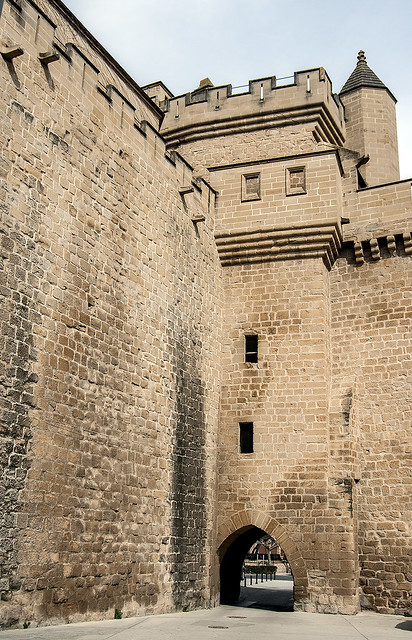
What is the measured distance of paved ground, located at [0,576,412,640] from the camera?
23.1ft

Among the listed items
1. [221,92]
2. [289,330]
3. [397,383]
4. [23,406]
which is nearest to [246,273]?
[289,330]

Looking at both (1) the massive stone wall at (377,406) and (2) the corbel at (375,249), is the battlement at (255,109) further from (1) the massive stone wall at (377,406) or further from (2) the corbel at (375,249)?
(1) the massive stone wall at (377,406)

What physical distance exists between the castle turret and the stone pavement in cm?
991

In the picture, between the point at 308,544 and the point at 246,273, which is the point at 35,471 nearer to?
the point at 308,544

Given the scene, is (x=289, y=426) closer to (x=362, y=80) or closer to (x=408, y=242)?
(x=408, y=242)

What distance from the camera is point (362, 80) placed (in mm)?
17188

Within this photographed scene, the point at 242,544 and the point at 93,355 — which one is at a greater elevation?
the point at 93,355

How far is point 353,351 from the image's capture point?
13.2m

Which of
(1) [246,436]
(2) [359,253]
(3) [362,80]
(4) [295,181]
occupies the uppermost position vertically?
(3) [362,80]

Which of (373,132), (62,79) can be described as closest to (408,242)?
(373,132)

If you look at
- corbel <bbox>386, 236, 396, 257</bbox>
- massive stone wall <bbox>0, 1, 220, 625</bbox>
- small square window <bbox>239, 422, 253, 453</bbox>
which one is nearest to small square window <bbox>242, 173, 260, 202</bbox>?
massive stone wall <bbox>0, 1, 220, 625</bbox>

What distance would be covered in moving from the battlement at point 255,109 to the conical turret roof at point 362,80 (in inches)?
63.9

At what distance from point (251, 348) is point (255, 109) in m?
5.63

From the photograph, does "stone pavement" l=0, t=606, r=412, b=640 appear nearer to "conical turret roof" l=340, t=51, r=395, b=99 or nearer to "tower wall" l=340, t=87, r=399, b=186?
"tower wall" l=340, t=87, r=399, b=186
